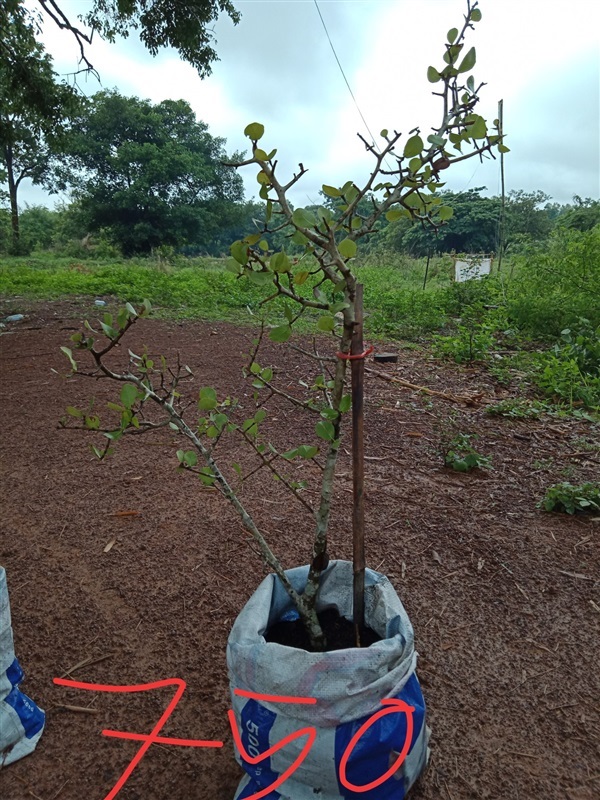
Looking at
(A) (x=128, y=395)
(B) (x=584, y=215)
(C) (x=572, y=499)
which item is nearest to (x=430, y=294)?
(B) (x=584, y=215)

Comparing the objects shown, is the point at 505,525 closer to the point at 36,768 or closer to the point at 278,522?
the point at 278,522

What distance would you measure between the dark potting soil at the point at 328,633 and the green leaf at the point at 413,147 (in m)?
1.01

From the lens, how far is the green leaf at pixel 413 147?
0.97m

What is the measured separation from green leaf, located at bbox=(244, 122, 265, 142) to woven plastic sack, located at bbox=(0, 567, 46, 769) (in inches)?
40.6

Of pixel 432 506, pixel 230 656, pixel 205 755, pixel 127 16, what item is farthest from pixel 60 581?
pixel 127 16

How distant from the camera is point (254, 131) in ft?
3.00

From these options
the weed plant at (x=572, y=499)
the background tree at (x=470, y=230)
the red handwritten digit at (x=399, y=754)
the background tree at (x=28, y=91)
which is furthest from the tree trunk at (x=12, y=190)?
the red handwritten digit at (x=399, y=754)

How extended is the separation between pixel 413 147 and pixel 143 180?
21921 mm

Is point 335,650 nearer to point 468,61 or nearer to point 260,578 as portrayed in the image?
point 260,578

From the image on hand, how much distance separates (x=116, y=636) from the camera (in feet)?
5.24

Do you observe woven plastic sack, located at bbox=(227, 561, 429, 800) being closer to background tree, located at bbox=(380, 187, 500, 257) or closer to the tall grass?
the tall grass

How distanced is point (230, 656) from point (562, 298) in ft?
17.6

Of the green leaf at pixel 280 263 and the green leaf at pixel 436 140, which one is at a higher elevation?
the green leaf at pixel 436 140

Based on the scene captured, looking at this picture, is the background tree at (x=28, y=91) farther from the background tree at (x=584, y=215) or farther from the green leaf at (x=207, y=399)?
the background tree at (x=584, y=215)
